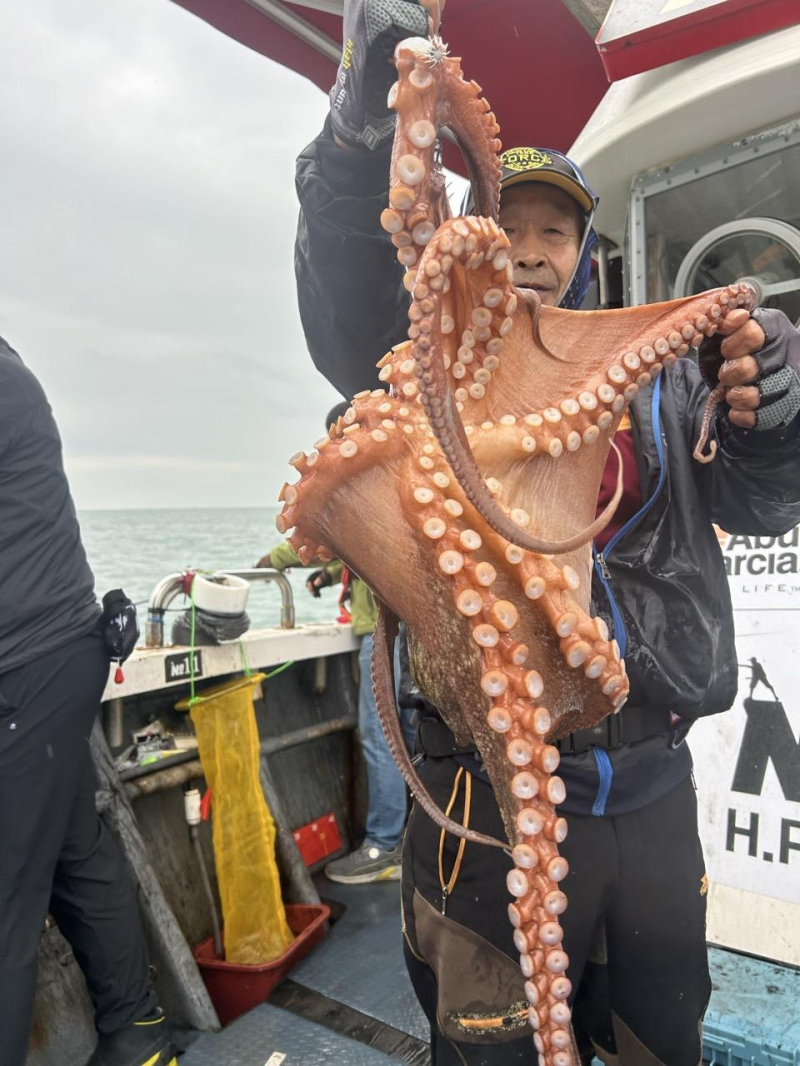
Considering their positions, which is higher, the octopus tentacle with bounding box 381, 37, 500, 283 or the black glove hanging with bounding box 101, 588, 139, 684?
the octopus tentacle with bounding box 381, 37, 500, 283

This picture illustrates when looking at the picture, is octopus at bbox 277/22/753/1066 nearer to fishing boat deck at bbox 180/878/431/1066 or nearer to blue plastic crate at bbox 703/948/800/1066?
blue plastic crate at bbox 703/948/800/1066

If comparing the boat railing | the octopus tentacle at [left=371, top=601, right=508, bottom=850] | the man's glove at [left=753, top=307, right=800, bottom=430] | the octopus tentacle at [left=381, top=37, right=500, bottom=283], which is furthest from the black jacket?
the man's glove at [left=753, top=307, right=800, bottom=430]

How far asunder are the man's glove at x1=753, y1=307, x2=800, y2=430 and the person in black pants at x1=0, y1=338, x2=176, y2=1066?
93.2 inches

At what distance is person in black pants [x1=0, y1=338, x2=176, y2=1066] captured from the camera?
8.11ft

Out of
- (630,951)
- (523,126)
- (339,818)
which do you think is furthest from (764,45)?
(339,818)

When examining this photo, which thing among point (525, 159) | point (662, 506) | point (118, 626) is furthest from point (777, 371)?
A: point (118, 626)

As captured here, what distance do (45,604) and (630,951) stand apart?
7.04ft

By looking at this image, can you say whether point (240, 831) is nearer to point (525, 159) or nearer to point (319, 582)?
point (319, 582)

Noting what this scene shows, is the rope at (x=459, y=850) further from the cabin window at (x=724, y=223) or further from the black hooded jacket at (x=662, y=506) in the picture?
the cabin window at (x=724, y=223)

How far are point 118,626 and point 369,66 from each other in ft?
7.41

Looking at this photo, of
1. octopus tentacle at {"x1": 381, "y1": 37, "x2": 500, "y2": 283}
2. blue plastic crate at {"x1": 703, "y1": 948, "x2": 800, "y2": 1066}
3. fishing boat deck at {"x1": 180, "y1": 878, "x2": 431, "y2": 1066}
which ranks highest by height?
octopus tentacle at {"x1": 381, "y1": 37, "x2": 500, "y2": 283}

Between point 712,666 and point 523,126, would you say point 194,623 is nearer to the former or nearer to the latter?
point 712,666

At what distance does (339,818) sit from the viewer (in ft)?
16.7

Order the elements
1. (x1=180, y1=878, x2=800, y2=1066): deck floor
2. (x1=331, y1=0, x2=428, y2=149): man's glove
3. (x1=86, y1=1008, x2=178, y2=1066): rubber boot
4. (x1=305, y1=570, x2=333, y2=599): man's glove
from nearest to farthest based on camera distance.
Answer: (x1=331, y1=0, x2=428, y2=149): man's glove < (x1=180, y1=878, x2=800, y2=1066): deck floor < (x1=86, y1=1008, x2=178, y2=1066): rubber boot < (x1=305, y1=570, x2=333, y2=599): man's glove
